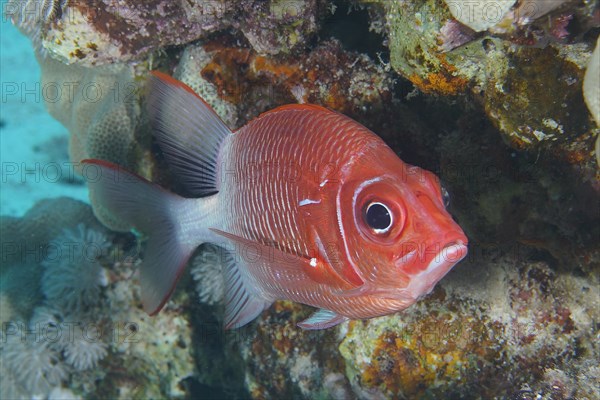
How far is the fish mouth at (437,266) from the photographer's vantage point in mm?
1737

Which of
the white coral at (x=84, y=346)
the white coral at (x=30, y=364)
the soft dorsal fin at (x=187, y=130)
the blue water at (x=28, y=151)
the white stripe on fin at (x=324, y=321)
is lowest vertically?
the blue water at (x=28, y=151)

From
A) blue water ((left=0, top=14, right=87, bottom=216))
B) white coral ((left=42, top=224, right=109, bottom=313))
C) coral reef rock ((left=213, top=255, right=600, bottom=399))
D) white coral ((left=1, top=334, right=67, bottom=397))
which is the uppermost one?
coral reef rock ((left=213, top=255, right=600, bottom=399))

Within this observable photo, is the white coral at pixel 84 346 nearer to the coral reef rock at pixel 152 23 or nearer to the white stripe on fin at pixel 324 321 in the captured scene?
the coral reef rock at pixel 152 23

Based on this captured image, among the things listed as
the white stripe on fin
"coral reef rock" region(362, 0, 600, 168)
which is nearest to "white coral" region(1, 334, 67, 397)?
the white stripe on fin

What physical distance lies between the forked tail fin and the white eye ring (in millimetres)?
1525

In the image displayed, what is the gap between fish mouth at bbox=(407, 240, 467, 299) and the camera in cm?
174

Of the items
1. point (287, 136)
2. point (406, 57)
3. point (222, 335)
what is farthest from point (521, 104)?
point (222, 335)

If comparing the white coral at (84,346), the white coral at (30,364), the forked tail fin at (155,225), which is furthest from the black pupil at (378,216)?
the white coral at (30,364)

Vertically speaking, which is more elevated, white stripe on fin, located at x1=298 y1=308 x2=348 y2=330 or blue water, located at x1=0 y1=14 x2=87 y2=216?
white stripe on fin, located at x1=298 y1=308 x2=348 y2=330

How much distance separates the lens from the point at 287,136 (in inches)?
89.9

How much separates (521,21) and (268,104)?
1954 millimetres

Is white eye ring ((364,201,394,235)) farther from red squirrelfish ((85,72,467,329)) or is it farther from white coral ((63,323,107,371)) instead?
white coral ((63,323,107,371))

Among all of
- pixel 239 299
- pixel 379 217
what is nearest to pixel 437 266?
pixel 379 217

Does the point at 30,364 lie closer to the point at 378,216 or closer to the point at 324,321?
the point at 324,321
